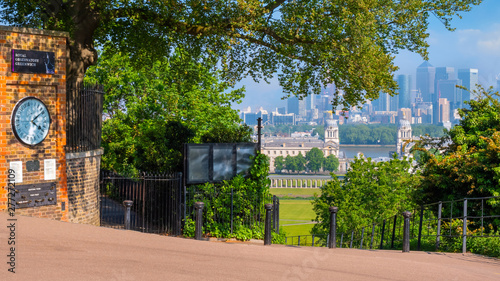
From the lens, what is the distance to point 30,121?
12.0 metres

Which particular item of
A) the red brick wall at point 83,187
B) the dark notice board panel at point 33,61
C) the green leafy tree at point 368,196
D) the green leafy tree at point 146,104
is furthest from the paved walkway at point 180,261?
the green leafy tree at point 368,196

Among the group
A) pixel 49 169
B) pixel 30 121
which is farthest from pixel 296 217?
pixel 30 121

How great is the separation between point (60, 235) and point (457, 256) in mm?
7179

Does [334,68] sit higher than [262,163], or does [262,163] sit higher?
[334,68]

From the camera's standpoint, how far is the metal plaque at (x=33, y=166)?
11906 millimetres

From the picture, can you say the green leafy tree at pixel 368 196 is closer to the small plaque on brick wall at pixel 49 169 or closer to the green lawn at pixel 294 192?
the small plaque on brick wall at pixel 49 169

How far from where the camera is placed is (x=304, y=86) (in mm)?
19188

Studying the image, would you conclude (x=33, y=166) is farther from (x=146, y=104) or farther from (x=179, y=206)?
(x=146, y=104)

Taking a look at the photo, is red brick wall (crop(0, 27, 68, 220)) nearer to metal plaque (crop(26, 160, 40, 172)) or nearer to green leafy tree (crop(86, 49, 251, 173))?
metal plaque (crop(26, 160, 40, 172))

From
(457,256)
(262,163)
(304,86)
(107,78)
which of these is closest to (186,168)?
(262,163)

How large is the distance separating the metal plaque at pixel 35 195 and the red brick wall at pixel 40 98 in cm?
9

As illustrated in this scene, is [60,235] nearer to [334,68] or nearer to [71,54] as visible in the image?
[71,54]

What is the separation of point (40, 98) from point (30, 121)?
0.60 m

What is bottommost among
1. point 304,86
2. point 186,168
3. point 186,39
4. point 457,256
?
point 457,256
